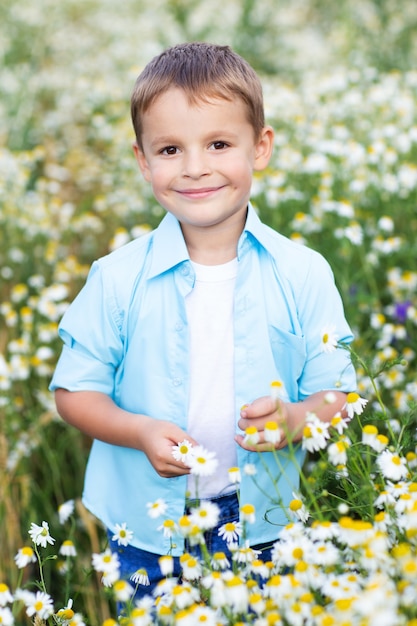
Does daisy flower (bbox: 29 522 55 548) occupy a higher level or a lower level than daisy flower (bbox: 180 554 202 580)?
higher

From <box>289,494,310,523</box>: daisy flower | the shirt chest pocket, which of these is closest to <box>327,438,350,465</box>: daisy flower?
<box>289,494,310,523</box>: daisy flower

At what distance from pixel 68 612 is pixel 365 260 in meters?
1.71

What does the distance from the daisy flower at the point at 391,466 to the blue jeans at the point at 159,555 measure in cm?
44

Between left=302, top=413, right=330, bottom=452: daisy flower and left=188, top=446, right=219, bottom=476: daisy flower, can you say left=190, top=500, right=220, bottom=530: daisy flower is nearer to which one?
left=188, top=446, right=219, bottom=476: daisy flower

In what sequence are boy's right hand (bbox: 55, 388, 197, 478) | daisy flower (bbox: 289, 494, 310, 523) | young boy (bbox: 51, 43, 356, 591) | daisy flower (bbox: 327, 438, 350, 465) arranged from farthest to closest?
young boy (bbox: 51, 43, 356, 591), boy's right hand (bbox: 55, 388, 197, 478), daisy flower (bbox: 289, 494, 310, 523), daisy flower (bbox: 327, 438, 350, 465)

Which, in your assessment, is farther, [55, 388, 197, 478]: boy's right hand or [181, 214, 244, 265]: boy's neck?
[181, 214, 244, 265]: boy's neck

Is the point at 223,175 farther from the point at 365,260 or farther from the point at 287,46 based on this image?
the point at 287,46

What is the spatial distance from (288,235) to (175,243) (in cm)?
132

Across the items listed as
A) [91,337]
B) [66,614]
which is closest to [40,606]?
[66,614]

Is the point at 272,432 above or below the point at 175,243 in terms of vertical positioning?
below

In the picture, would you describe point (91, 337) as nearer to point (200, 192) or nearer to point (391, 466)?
point (200, 192)

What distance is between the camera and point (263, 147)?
5.44ft

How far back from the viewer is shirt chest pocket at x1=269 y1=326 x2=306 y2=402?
5.30 feet

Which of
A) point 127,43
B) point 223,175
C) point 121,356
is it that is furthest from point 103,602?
point 127,43
